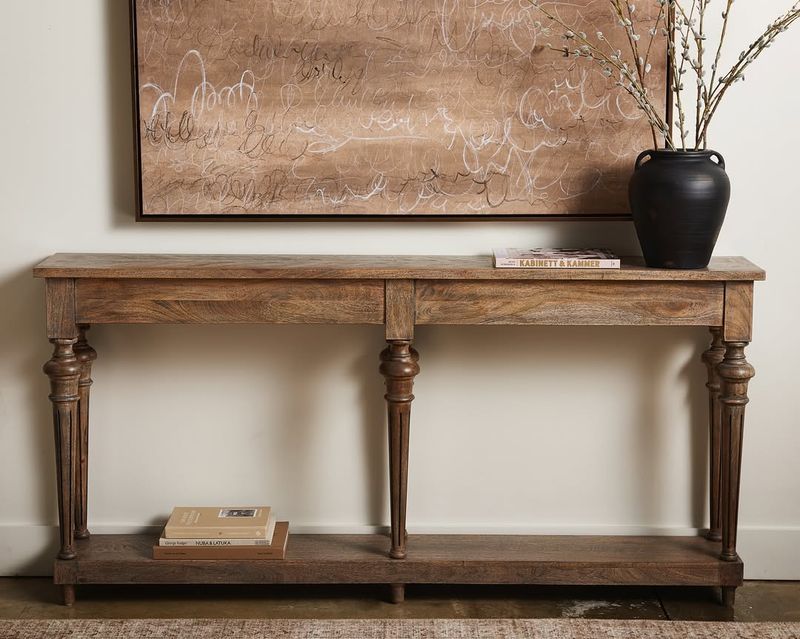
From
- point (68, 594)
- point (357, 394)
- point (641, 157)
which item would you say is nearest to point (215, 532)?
point (68, 594)

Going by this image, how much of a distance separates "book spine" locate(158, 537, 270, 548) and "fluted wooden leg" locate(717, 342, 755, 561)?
4.02ft

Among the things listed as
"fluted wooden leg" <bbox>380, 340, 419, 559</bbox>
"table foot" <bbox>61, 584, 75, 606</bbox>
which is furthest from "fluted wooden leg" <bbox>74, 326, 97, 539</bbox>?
"fluted wooden leg" <bbox>380, 340, 419, 559</bbox>

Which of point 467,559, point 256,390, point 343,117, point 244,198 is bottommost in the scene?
point 467,559

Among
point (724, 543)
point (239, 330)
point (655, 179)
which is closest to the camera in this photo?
point (655, 179)

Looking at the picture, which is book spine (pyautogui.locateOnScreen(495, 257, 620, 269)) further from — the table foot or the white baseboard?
the table foot

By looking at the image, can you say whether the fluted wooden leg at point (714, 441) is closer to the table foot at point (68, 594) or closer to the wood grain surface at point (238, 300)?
the wood grain surface at point (238, 300)

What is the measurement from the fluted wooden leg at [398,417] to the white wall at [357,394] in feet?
0.84

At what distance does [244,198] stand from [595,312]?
0.99 meters

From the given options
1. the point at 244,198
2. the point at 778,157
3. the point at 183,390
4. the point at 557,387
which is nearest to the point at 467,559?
the point at 557,387

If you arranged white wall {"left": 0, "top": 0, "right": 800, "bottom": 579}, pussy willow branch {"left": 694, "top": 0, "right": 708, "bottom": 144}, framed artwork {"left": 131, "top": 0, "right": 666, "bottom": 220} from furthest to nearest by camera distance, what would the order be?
white wall {"left": 0, "top": 0, "right": 800, "bottom": 579}
framed artwork {"left": 131, "top": 0, "right": 666, "bottom": 220}
pussy willow branch {"left": 694, "top": 0, "right": 708, "bottom": 144}

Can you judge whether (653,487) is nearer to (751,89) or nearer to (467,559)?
(467,559)

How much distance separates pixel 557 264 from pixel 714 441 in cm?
75

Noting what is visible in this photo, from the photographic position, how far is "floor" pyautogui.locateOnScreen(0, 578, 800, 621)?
276cm

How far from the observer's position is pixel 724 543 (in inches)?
109
